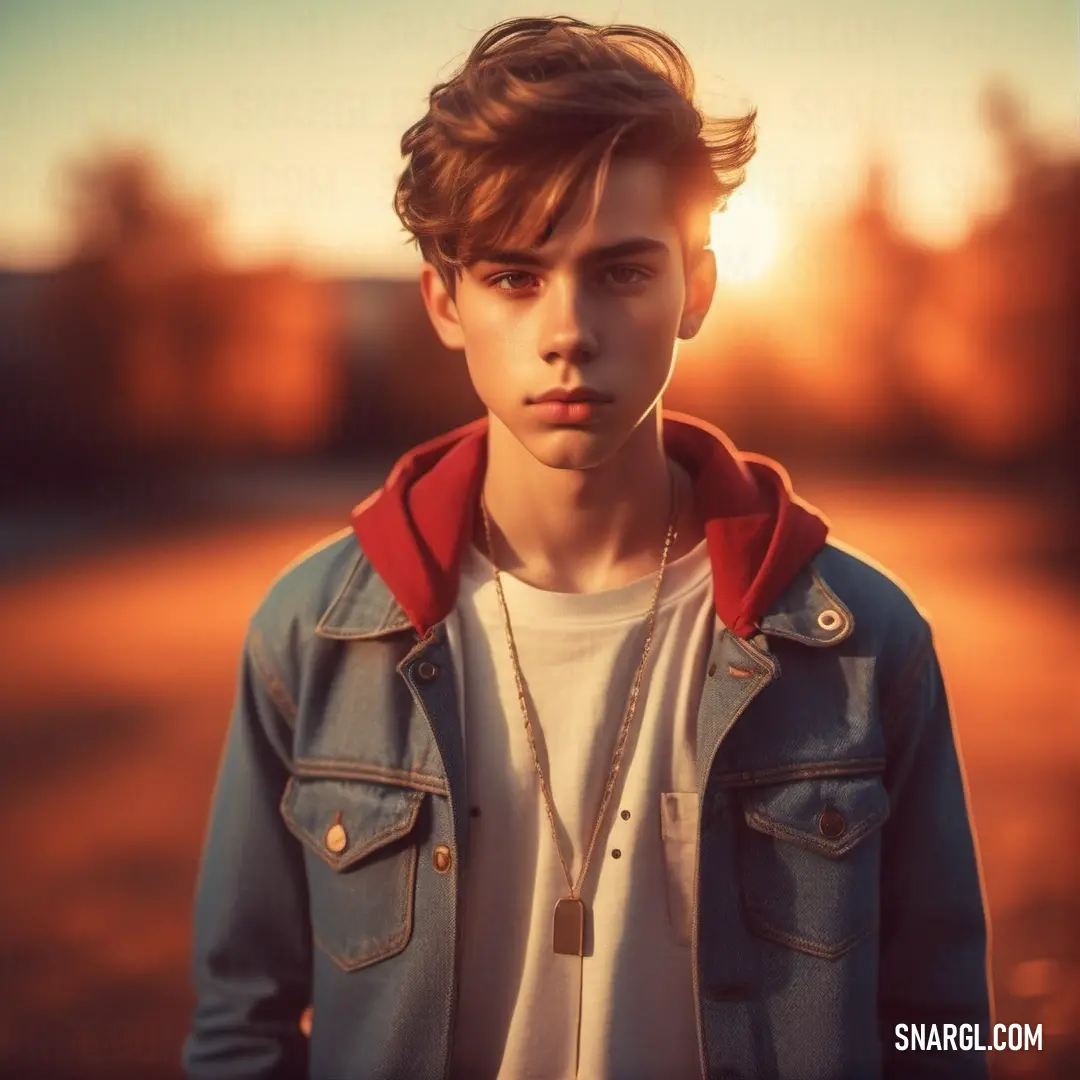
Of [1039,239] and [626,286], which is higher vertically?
[1039,239]

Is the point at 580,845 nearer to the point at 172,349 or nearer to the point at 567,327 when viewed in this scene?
the point at 567,327

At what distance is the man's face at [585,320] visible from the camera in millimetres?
1457

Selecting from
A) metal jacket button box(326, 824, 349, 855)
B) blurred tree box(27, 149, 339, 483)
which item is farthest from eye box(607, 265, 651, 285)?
blurred tree box(27, 149, 339, 483)

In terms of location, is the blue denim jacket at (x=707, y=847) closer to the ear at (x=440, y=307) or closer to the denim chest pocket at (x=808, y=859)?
the denim chest pocket at (x=808, y=859)

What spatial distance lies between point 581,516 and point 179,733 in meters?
5.48

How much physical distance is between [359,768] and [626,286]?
2.65ft

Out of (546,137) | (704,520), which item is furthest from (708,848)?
(546,137)

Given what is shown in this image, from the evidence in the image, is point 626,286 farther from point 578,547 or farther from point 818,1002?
point 818,1002

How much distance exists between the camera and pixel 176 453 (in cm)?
1032

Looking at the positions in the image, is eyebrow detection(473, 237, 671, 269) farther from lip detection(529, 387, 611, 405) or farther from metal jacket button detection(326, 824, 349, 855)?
metal jacket button detection(326, 824, 349, 855)

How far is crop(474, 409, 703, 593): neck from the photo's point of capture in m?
1.64

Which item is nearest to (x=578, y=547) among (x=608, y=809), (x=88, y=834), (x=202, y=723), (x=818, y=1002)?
(x=608, y=809)

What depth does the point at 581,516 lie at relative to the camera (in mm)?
1645

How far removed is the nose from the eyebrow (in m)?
0.04
